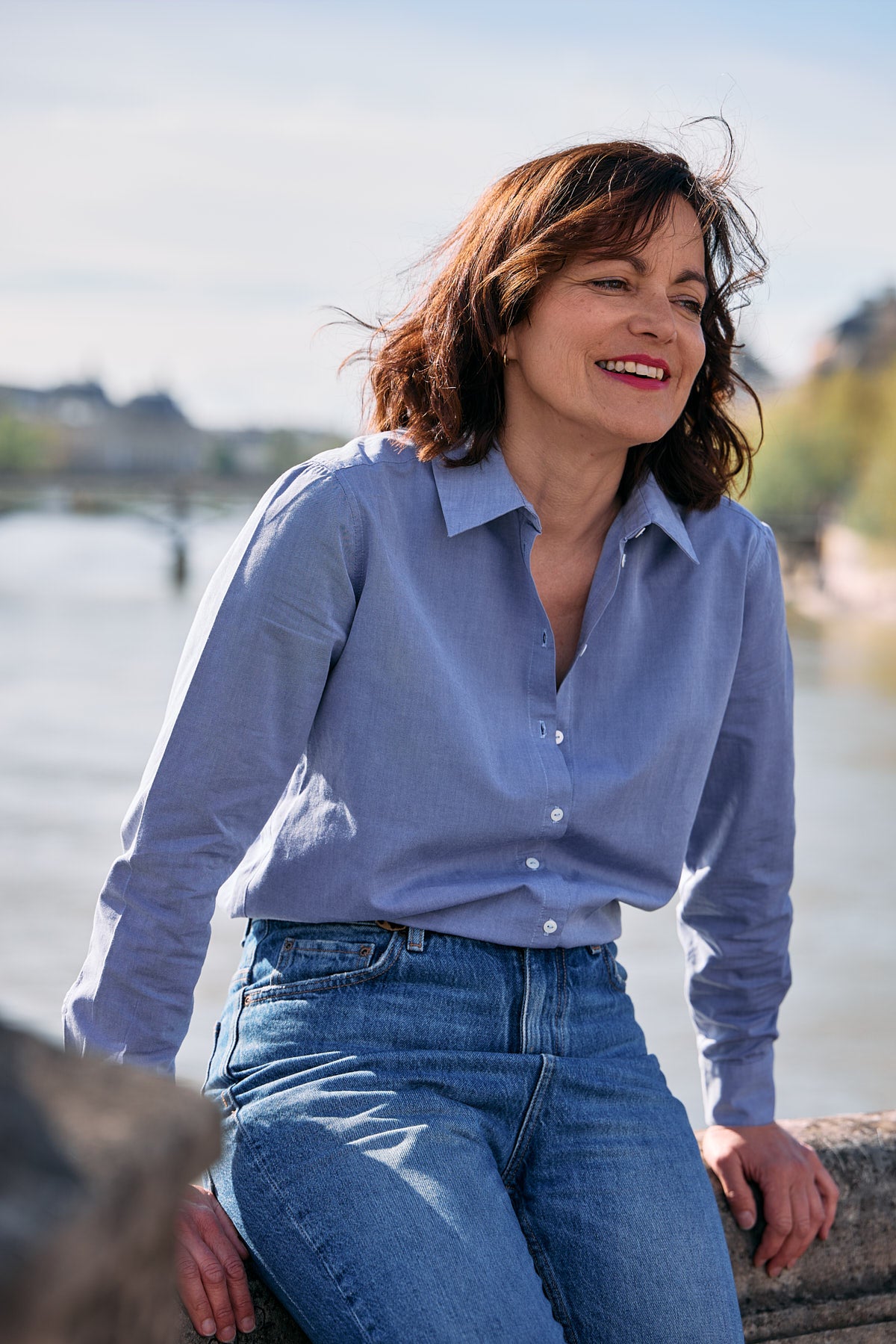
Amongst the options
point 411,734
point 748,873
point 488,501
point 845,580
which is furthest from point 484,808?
point 845,580

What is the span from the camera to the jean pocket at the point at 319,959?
126 centimetres

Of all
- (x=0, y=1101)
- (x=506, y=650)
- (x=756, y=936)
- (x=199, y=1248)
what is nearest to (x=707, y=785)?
(x=756, y=936)

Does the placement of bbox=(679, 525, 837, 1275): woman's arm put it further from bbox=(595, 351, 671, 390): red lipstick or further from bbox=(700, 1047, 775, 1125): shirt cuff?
bbox=(595, 351, 671, 390): red lipstick

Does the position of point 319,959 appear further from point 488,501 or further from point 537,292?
point 537,292

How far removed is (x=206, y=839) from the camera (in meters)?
1.23

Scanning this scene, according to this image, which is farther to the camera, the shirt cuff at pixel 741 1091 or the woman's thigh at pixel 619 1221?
the shirt cuff at pixel 741 1091

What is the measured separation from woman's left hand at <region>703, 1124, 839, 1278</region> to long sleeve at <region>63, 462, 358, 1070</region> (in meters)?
0.62

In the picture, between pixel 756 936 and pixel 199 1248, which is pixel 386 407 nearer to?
pixel 756 936

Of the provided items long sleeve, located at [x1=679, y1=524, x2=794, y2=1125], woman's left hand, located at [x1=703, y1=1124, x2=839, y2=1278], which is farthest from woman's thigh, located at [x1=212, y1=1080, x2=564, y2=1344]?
long sleeve, located at [x1=679, y1=524, x2=794, y2=1125]

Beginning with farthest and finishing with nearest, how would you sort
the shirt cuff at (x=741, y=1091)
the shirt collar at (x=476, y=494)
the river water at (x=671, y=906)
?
1. the river water at (x=671, y=906)
2. the shirt cuff at (x=741, y=1091)
3. the shirt collar at (x=476, y=494)

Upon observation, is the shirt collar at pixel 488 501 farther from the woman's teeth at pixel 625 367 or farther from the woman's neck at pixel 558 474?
the woman's teeth at pixel 625 367

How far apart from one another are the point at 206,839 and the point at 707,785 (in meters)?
0.63

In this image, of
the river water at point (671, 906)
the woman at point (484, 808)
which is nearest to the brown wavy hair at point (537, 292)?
the woman at point (484, 808)

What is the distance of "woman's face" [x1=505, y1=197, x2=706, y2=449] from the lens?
141cm
